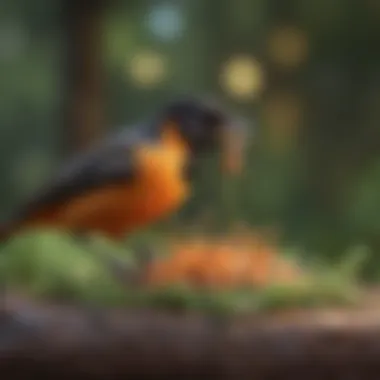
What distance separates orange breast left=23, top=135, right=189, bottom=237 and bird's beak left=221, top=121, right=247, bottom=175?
5 centimetres

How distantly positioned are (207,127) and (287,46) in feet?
0.39

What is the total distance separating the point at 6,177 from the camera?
0.98 m

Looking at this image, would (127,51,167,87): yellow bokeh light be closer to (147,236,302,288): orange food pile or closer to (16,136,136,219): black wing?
(16,136,136,219): black wing

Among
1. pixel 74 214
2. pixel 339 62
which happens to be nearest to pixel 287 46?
pixel 339 62

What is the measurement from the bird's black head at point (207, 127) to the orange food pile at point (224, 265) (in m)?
0.09

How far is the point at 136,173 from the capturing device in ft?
3.11

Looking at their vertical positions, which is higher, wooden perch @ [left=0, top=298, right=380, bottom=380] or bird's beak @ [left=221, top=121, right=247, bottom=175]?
bird's beak @ [left=221, top=121, right=247, bottom=175]

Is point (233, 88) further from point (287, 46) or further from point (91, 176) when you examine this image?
point (91, 176)

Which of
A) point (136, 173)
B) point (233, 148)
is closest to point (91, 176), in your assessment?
point (136, 173)

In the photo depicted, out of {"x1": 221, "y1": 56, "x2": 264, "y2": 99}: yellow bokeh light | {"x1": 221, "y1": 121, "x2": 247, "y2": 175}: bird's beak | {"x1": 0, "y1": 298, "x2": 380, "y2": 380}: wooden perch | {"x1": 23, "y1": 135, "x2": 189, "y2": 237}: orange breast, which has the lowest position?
{"x1": 0, "y1": 298, "x2": 380, "y2": 380}: wooden perch

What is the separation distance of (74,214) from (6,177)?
0.09 meters

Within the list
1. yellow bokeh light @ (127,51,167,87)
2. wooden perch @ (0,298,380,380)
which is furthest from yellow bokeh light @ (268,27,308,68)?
wooden perch @ (0,298,380,380)

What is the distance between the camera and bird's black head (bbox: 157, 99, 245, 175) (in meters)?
0.97

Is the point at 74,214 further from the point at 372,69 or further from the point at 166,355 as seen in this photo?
the point at 372,69
